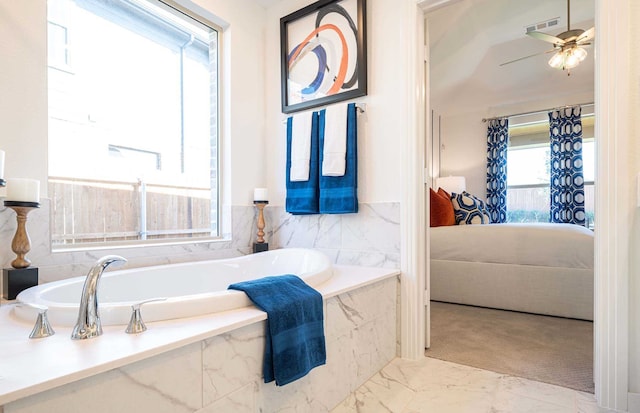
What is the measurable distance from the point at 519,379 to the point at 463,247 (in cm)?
145

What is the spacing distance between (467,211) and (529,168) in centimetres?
236

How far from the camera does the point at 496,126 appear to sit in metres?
5.32

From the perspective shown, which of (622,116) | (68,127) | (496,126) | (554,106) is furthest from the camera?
(496,126)

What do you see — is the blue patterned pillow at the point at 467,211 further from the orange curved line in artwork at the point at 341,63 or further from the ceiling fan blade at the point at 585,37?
the orange curved line in artwork at the point at 341,63

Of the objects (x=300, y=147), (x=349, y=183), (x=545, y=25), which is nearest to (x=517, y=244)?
(x=349, y=183)

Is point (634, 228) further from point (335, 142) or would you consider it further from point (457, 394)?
point (335, 142)

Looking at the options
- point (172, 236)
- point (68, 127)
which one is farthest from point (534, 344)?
point (68, 127)

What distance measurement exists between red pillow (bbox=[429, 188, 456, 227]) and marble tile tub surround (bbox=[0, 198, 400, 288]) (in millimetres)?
1449

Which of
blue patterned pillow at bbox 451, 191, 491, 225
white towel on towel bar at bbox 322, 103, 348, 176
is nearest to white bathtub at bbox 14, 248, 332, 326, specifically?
white towel on towel bar at bbox 322, 103, 348, 176

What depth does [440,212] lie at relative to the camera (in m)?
3.43

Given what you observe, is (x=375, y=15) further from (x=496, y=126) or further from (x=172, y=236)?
(x=496, y=126)

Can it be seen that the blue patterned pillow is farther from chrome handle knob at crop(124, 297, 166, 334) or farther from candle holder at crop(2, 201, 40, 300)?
candle holder at crop(2, 201, 40, 300)

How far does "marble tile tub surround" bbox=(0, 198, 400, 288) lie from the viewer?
163cm

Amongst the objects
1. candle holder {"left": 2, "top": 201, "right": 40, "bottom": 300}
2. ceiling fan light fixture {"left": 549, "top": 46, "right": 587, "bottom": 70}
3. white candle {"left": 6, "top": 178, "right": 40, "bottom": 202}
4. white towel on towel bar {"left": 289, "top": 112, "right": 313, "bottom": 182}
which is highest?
ceiling fan light fixture {"left": 549, "top": 46, "right": 587, "bottom": 70}
